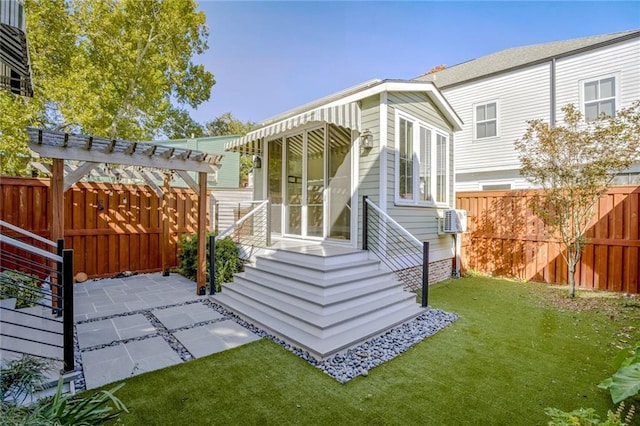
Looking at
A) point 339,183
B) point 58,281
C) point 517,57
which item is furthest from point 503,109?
point 58,281

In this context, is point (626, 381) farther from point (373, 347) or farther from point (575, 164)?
point (575, 164)

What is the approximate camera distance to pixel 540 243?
28.6 ft

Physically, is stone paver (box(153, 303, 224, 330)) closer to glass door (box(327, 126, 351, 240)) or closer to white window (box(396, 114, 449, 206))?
glass door (box(327, 126, 351, 240))

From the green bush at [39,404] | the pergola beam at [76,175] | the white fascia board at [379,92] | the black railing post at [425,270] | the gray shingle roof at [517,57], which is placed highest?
the gray shingle roof at [517,57]

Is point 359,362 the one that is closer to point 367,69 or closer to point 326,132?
point 326,132

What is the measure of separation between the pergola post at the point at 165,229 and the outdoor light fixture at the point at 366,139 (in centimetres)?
614

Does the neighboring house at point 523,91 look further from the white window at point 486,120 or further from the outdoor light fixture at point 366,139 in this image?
the outdoor light fixture at point 366,139

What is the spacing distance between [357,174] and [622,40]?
11068 mm

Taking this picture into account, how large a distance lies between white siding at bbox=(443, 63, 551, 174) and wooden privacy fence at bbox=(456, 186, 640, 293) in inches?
165

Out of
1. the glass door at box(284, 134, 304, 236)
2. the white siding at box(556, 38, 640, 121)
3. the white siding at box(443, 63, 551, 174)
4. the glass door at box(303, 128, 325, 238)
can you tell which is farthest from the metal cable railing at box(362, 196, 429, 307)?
the white siding at box(556, 38, 640, 121)

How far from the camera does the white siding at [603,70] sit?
1016 cm

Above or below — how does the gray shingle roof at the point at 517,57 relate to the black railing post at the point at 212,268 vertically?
above

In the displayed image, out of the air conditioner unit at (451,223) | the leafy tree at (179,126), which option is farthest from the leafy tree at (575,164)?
the leafy tree at (179,126)

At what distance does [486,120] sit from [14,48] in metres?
14.9
